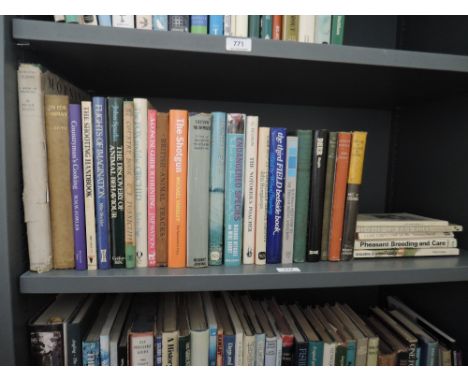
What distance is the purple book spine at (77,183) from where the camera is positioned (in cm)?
57

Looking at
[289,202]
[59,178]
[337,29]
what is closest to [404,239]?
[289,202]

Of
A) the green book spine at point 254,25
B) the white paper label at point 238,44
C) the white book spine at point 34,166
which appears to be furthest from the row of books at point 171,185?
the green book spine at point 254,25

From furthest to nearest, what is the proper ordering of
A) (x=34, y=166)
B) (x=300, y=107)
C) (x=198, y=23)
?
(x=300, y=107) → (x=198, y=23) → (x=34, y=166)

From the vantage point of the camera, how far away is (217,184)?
617 millimetres

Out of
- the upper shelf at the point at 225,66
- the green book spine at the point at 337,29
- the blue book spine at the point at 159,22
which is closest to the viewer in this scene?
the upper shelf at the point at 225,66

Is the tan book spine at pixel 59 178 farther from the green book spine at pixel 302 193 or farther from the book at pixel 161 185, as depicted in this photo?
the green book spine at pixel 302 193

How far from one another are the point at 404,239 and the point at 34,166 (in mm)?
796

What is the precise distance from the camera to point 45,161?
0.56 metres

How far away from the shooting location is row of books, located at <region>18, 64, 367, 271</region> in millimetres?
564

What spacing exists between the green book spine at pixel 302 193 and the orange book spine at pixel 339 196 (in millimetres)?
62

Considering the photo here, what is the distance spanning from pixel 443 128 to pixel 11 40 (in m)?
0.99

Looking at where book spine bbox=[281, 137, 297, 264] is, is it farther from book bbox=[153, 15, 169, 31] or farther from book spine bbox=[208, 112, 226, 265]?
book bbox=[153, 15, 169, 31]

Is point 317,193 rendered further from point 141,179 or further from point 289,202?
point 141,179
